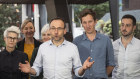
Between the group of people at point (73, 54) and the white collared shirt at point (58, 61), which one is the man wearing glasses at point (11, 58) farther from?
the white collared shirt at point (58, 61)

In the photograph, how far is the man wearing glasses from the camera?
11.1 ft

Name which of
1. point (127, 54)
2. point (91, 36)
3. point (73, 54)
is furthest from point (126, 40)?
point (73, 54)

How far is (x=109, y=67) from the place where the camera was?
3.55 meters

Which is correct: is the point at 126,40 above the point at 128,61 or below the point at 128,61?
above

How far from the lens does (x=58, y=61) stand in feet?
10.0

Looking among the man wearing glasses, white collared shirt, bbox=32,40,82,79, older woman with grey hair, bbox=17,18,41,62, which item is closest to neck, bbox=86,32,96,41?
white collared shirt, bbox=32,40,82,79

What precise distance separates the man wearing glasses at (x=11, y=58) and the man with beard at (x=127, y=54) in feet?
4.51

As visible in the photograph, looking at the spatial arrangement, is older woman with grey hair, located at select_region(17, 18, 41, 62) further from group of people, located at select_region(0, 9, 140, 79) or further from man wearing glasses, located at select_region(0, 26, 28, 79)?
man wearing glasses, located at select_region(0, 26, 28, 79)

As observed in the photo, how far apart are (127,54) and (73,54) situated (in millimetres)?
1099

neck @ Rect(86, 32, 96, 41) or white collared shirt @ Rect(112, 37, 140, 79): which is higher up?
neck @ Rect(86, 32, 96, 41)

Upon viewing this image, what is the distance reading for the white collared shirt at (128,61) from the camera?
382cm

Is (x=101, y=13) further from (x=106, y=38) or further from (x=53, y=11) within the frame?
(x=106, y=38)

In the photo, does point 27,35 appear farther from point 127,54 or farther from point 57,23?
point 127,54

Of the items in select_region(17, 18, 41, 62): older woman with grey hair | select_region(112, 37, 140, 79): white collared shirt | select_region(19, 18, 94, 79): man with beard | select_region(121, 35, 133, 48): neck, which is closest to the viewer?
select_region(19, 18, 94, 79): man with beard
